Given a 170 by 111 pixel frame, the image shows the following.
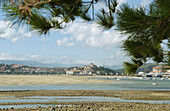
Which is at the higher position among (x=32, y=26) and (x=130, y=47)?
(x=32, y=26)

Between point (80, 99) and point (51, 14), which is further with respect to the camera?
point (80, 99)

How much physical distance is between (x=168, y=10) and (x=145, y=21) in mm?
534

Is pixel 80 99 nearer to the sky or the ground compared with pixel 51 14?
nearer to the ground

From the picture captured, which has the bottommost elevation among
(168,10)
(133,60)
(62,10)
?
(133,60)

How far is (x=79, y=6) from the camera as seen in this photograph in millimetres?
4734

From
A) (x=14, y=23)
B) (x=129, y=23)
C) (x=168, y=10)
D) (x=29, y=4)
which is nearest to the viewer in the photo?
(x=29, y=4)

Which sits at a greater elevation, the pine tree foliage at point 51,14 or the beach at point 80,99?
the pine tree foliage at point 51,14

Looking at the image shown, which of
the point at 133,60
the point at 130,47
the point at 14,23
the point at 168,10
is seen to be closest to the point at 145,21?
the point at 168,10

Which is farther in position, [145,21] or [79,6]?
[79,6]

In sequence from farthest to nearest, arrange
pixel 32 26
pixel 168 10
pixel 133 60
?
pixel 133 60, pixel 32 26, pixel 168 10

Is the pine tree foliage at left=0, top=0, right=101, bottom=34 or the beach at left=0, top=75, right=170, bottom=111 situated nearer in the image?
the pine tree foliage at left=0, top=0, right=101, bottom=34

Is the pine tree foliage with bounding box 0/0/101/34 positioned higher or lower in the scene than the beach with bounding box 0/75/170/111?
higher

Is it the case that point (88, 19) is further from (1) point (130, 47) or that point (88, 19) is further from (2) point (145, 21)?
(2) point (145, 21)

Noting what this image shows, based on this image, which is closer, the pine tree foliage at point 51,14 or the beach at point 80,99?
the pine tree foliage at point 51,14
